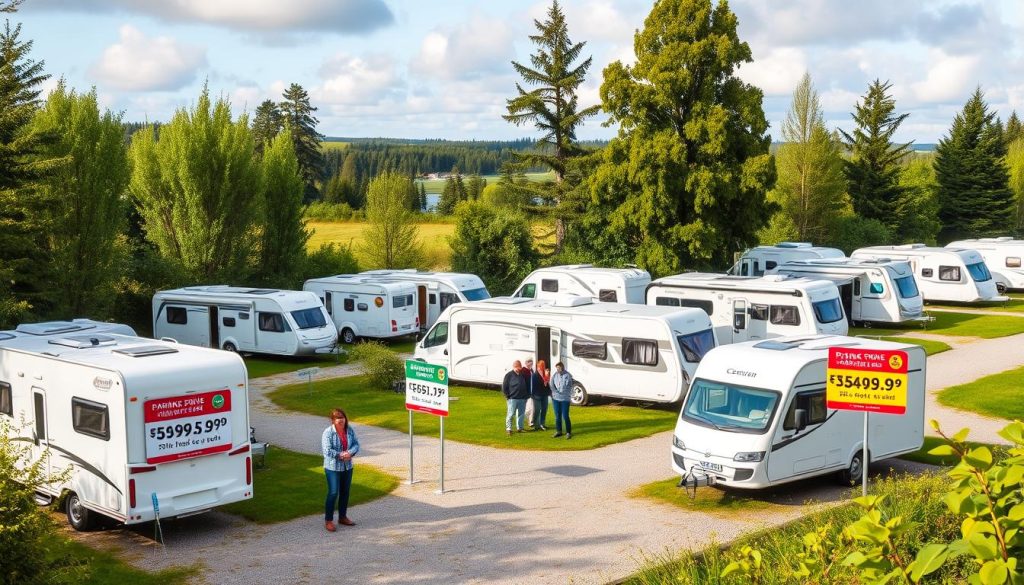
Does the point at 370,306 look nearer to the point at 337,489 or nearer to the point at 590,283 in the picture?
the point at 590,283

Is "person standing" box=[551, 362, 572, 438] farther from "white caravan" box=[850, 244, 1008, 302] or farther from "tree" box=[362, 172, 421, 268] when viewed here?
"white caravan" box=[850, 244, 1008, 302]

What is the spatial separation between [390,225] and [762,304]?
19674 millimetres

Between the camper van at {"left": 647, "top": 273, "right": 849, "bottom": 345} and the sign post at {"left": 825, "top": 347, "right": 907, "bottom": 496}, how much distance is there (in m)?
14.5

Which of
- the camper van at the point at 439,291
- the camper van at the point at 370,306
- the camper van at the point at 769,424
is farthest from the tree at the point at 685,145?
the camper van at the point at 769,424

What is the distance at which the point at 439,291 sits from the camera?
32969 mm

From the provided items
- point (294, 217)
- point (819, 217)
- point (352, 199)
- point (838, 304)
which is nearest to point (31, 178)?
point (294, 217)

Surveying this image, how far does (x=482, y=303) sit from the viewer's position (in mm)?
23703

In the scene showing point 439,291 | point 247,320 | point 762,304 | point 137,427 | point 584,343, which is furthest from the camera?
point 439,291

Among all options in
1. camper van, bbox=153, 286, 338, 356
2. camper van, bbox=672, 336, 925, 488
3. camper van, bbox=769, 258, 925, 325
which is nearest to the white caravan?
camper van, bbox=769, 258, 925, 325

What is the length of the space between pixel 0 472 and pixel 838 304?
77.6ft

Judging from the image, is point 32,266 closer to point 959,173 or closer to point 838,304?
point 838,304

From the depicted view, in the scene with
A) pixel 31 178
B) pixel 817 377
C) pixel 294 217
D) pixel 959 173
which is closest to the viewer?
pixel 817 377

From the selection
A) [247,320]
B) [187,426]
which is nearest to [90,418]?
[187,426]

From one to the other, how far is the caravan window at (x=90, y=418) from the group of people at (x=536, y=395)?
788 centimetres
